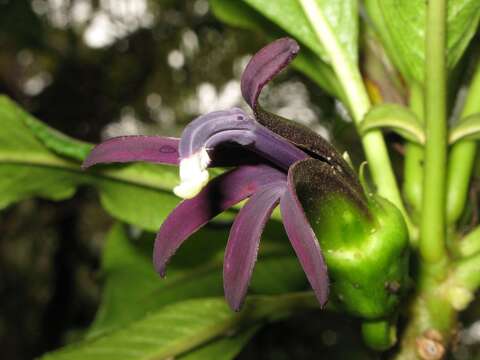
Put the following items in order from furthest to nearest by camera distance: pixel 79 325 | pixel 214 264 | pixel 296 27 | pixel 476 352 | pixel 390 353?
pixel 79 325
pixel 476 352
pixel 214 264
pixel 296 27
pixel 390 353

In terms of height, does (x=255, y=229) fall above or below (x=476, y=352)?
above

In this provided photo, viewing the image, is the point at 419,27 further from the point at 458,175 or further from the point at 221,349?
the point at 221,349

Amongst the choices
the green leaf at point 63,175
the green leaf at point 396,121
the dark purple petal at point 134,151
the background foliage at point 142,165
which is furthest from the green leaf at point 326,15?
the dark purple petal at point 134,151

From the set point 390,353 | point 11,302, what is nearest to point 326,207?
point 390,353

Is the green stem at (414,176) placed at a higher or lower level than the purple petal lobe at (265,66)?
lower

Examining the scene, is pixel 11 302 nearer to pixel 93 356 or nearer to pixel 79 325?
pixel 79 325

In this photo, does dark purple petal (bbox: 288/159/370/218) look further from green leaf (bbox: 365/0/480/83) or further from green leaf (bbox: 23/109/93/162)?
green leaf (bbox: 23/109/93/162)

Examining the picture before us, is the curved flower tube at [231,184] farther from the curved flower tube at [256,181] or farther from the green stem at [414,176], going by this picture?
the green stem at [414,176]

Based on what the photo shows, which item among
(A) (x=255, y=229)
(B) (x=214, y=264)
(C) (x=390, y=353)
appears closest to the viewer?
(A) (x=255, y=229)
